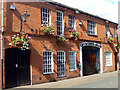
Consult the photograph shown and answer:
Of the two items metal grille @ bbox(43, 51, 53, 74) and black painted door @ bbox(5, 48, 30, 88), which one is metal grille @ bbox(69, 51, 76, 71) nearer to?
metal grille @ bbox(43, 51, 53, 74)

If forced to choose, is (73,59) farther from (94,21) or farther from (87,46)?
(94,21)

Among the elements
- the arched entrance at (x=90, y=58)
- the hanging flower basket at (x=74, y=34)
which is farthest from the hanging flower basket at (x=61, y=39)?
the arched entrance at (x=90, y=58)

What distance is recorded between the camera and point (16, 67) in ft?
33.1

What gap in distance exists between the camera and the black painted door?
9700 millimetres

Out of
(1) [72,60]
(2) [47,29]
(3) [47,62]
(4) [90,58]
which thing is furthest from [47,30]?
(4) [90,58]

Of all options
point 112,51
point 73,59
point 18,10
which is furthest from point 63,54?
point 112,51

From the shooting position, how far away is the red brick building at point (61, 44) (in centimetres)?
1080

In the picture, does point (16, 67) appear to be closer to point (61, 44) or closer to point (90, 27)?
point (61, 44)

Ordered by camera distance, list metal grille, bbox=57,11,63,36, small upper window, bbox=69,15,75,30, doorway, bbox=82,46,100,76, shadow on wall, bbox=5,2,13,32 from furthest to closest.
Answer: doorway, bbox=82,46,100,76 → small upper window, bbox=69,15,75,30 → metal grille, bbox=57,11,63,36 → shadow on wall, bbox=5,2,13,32

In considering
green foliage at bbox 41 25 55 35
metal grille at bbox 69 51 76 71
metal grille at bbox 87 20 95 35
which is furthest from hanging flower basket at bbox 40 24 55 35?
metal grille at bbox 87 20 95 35

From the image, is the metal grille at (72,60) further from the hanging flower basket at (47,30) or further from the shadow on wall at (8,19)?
the shadow on wall at (8,19)

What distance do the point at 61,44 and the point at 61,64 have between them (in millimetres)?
1741

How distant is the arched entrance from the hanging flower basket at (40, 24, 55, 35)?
14.0ft

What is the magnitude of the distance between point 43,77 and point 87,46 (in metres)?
6.82
